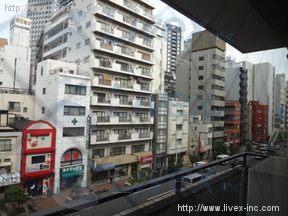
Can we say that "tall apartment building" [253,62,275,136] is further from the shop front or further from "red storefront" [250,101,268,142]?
the shop front

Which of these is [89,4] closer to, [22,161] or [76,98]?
[76,98]

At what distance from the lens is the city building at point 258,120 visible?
1.69 m

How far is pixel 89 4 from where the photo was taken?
120 cm

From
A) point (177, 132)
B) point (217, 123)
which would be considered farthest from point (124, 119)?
point (217, 123)

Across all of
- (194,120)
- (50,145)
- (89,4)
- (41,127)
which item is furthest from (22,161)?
(194,120)

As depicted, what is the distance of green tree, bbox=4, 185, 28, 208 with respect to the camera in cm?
135

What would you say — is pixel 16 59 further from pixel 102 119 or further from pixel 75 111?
pixel 102 119

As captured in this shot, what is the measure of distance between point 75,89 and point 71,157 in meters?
0.43

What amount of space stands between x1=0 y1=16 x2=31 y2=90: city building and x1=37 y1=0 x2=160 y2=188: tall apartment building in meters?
0.35

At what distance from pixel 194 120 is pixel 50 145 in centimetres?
122

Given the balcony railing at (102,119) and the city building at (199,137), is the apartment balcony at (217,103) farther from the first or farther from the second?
the balcony railing at (102,119)

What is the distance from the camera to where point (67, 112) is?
106 cm

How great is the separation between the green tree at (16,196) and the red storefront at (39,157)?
9 cm

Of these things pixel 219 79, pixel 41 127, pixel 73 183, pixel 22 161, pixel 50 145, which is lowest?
pixel 73 183
